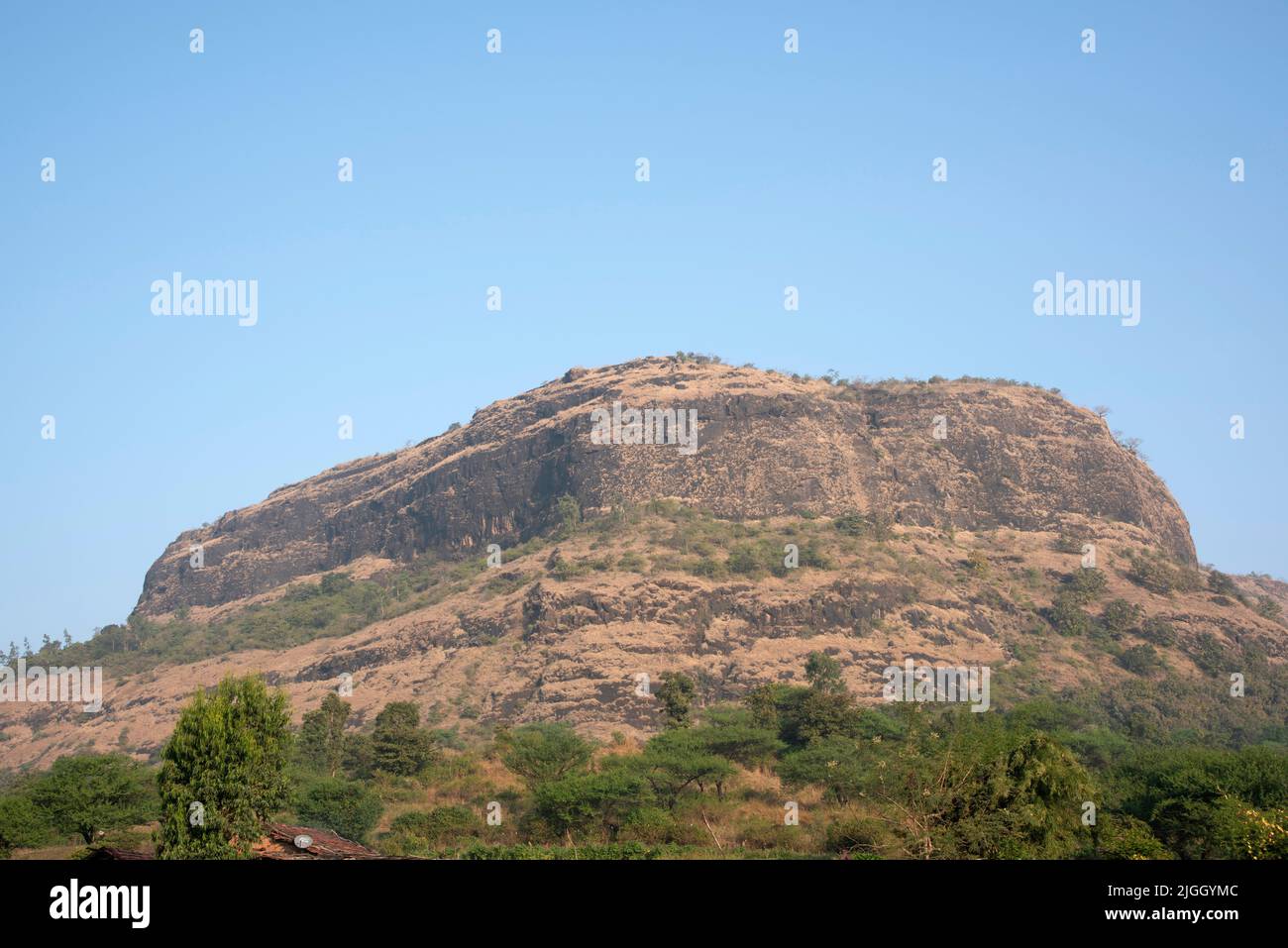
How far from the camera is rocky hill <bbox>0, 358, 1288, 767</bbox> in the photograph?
8931cm

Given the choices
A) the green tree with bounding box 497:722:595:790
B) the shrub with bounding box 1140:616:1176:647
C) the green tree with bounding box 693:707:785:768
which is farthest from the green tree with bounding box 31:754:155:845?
the shrub with bounding box 1140:616:1176:647

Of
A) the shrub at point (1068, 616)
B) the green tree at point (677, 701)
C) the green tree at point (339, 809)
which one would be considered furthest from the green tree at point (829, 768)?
the shrub at point (1068, 616)

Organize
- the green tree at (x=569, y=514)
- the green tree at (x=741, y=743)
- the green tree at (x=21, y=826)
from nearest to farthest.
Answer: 1. the green tree at (x=21, y=826)
2. the green tree at (x=741, y=743)
3. the green tree at (x=569, y=514)

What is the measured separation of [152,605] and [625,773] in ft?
379

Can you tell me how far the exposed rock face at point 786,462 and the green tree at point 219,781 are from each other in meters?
79.7

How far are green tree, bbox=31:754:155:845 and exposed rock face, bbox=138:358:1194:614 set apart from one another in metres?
70.0

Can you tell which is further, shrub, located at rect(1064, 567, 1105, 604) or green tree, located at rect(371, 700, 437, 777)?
shrub, located at rect(1064, 567, 1105, 604)

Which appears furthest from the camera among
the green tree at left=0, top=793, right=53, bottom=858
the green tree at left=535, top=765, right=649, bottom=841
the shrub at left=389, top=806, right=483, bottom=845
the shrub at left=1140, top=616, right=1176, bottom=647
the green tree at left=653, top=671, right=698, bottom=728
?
the shrub at left=1140, top=616, right=1176, bottom=647

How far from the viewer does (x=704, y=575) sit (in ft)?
319

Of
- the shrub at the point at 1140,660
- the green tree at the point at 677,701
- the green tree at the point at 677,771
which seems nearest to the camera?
the green tree at the point at 677,771

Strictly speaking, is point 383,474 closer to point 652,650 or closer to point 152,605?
point 152,605

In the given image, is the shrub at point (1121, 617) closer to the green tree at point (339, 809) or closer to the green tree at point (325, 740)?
the green tree at point (325, 740)

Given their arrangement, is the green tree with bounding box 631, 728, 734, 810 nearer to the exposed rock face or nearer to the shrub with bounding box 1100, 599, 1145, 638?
the shrub with bounding box 1100, 599, 1145, 638

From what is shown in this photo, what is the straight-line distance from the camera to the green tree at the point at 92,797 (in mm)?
45219
